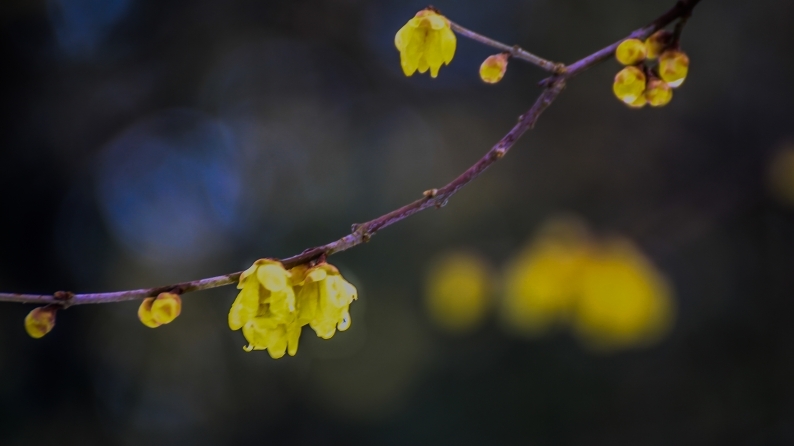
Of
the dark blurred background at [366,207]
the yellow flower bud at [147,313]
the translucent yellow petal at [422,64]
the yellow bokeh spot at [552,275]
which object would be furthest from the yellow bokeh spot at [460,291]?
the yellow flower bud at [147,313]

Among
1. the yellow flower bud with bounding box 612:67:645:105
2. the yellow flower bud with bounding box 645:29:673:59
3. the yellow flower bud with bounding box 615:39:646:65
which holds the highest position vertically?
the yellow flower bud with bounding box 645:29:673:59

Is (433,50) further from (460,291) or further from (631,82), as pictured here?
(460,291)

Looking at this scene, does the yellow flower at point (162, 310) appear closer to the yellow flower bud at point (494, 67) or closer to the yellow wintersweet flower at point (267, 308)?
the yellow wintersweet flower at point (267, 308)

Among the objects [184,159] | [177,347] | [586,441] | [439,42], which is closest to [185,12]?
[184,159]

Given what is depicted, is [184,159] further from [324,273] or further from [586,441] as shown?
[324,273]

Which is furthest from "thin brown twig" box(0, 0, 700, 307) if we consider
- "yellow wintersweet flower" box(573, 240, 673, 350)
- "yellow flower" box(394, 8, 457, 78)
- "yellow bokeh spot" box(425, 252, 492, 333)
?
"yellow bokeh spot" box(425, 252, 492, 333)

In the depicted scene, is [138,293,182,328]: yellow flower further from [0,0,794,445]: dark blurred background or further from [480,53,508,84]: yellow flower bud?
[0,0,794,445]: dark blurred background
